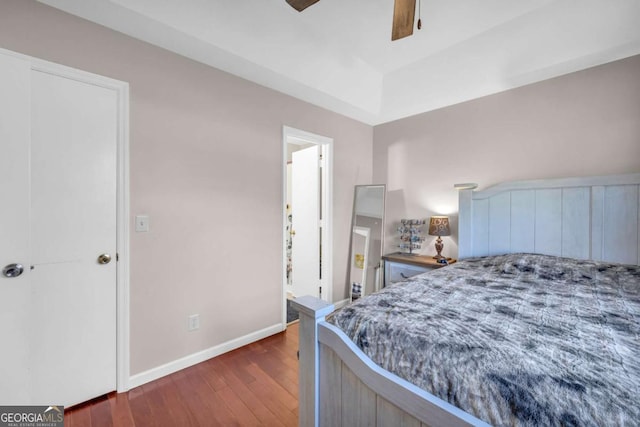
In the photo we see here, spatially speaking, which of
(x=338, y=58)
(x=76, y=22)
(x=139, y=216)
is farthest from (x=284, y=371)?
(x=338, y=58)

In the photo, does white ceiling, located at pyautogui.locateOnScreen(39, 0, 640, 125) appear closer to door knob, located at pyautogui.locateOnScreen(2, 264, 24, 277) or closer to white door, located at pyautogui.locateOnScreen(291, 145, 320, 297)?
white door, located at pyautogui.locateOnScreen(291, 145, 320, 297)

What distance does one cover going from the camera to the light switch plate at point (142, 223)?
6.07 feet

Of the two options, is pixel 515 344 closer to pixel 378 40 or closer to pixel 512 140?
pixel 512 140

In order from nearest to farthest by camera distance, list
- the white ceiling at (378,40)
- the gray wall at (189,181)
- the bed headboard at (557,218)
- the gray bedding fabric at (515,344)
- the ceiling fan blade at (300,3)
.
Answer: the gray bedding fabric at (515,344) < the ceiling fan blade at (300,3) < the gray wall at (189,181) < the white ceiling at (378,40) < the bed headboard at (557,218)

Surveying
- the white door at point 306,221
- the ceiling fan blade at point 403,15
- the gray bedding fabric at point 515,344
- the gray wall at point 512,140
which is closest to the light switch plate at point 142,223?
the gray bedding fabric at point 515,344

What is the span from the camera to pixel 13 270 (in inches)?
54.9

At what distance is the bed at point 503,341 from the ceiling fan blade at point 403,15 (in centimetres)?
155

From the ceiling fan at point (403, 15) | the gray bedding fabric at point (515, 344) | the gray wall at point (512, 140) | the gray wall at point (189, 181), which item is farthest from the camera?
the gray wall at point (512, 140)

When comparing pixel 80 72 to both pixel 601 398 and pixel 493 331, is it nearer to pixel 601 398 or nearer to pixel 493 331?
pixel 493 331

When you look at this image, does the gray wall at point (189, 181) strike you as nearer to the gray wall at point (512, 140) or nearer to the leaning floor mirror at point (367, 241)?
the leaning floor mirror at point (367, 241)

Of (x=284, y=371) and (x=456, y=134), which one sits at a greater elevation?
(x=456, y=134)

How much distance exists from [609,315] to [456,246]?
1.72 m

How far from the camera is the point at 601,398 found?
2.20 feet

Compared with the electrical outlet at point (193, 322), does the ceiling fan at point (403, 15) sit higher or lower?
higher
